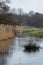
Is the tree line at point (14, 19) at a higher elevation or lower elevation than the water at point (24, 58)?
lower

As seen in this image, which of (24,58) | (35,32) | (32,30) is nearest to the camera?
(24,58)

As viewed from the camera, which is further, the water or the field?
the field

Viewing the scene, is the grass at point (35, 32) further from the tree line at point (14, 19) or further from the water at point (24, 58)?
the water at point (24, 58)

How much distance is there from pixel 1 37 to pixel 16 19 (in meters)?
13.3

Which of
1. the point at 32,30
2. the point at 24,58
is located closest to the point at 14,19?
the point at 32,30

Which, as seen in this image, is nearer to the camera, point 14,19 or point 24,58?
point 24,58

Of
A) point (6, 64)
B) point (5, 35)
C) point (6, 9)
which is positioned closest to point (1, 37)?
point (5, 35)

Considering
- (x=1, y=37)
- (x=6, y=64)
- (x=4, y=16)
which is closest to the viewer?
(x=6, y=64)

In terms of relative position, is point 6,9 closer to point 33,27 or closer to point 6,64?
point 33,27

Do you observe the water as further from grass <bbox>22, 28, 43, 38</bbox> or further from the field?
the field

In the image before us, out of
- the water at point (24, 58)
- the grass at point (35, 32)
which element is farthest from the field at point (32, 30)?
the water at point (24, 58)

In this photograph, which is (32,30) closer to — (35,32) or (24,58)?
(35,32)

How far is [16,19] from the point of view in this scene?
42.1m

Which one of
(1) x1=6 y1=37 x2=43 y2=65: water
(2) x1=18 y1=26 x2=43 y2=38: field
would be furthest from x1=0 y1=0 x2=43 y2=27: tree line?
(1) x1=6 y1=37 x2=43 y2=65: water
